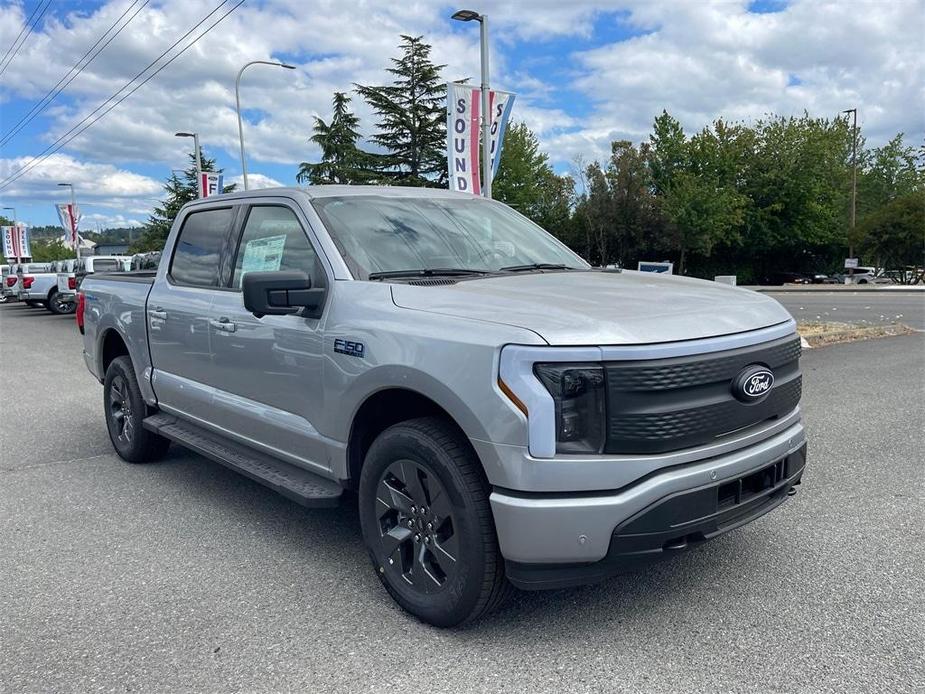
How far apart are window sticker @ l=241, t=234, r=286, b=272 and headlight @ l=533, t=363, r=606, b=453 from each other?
1975 millimetres

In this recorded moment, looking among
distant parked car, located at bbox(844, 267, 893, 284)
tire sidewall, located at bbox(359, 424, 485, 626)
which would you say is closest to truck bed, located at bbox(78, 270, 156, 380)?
tire sidewall, located at bbox(359, 424, 485, 626)

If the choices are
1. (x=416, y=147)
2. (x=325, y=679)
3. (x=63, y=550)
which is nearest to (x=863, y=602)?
(x=325, y=679)

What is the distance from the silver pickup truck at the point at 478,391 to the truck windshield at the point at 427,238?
0.02m

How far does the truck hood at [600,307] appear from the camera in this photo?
2643mm

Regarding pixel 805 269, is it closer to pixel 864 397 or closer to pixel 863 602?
pixel 864 397

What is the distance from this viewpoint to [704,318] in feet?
9.42

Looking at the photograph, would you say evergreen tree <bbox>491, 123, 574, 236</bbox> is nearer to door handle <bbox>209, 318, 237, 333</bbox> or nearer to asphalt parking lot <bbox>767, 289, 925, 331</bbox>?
asphalt parking lot <bbox>767, 289, 925, 331</bbox>

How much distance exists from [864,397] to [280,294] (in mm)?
6447

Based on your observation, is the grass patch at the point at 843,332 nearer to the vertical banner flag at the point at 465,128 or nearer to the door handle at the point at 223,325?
the vertical banner flag at the point at 465,128

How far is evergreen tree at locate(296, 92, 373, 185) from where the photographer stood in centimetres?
4647

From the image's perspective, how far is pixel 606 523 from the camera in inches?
101

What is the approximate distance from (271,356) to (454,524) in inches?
58.6

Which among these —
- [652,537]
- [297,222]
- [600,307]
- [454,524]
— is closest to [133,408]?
[297,222]

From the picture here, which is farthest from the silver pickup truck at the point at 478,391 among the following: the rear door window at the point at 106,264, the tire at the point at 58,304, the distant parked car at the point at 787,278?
the distant parked car at the point at 787,278
